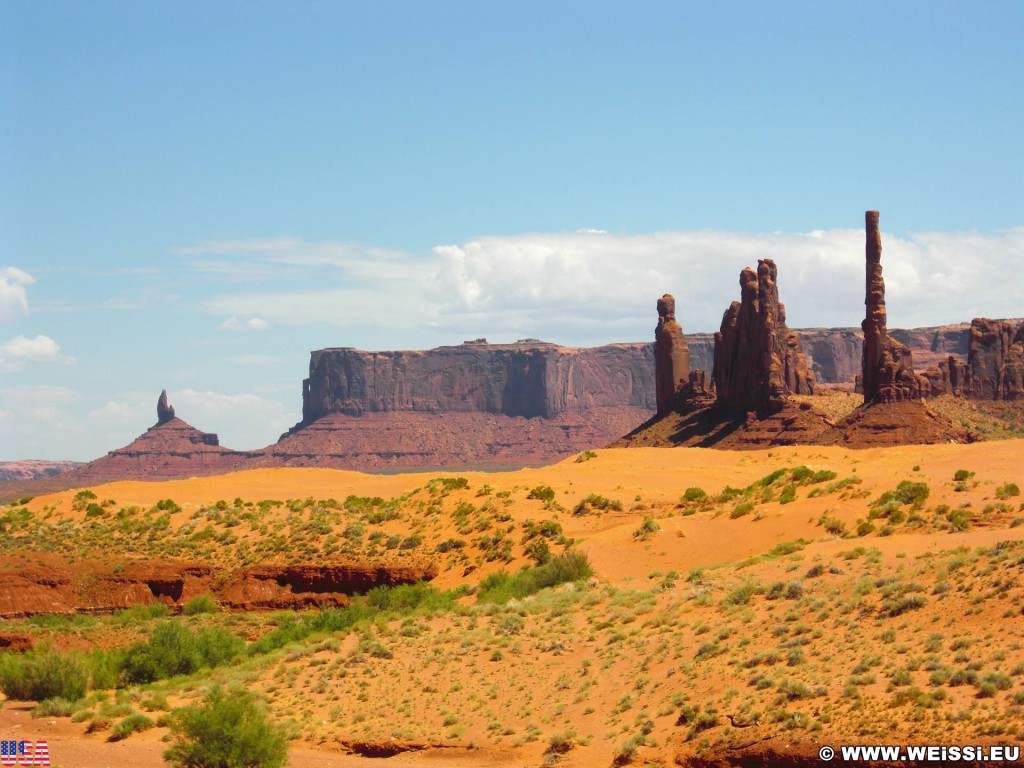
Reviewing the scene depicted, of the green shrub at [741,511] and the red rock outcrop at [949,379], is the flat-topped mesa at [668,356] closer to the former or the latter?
the red rock outcrop at [949,379]

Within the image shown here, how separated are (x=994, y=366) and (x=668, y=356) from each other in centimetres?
2598

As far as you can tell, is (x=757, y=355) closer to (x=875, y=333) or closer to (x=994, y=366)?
(x=875, y=333)

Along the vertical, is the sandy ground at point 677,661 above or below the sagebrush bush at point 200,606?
above

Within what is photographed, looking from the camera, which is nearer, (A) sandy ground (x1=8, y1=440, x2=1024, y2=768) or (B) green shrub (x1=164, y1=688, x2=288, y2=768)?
(A) sandy ground (x1=8, y1=440, x2=1024, y2=768)

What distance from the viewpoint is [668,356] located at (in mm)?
105500

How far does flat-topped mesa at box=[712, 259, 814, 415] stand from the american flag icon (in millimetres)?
69211

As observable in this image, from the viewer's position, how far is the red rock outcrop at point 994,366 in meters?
89.2

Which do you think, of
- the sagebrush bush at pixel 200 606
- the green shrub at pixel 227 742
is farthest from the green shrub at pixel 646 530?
the green shrub at pixel 227 742

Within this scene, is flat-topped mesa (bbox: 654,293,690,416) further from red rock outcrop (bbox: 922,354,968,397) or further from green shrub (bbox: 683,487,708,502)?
green shrub (bbox: 683,487,708,502)

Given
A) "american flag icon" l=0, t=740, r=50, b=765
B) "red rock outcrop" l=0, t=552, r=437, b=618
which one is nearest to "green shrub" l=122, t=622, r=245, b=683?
"american flag icon" l=0, t=740, r=50, b=765

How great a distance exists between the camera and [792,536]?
34.7m

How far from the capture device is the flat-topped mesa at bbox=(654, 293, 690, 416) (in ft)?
346

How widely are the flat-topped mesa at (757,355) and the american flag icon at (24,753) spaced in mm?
69211

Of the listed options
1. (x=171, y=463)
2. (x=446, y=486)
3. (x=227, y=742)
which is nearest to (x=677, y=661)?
(x=227, y=742)
